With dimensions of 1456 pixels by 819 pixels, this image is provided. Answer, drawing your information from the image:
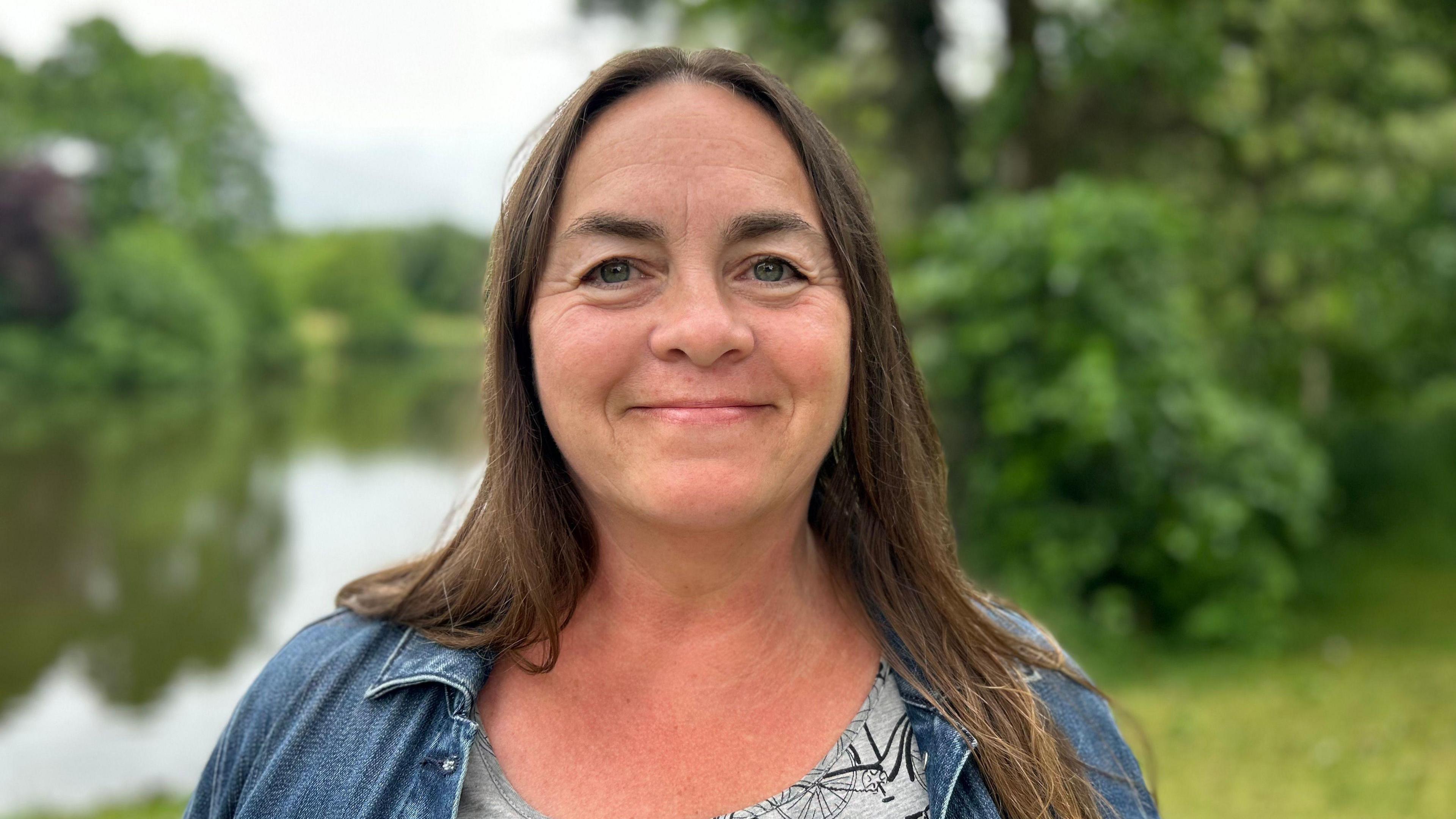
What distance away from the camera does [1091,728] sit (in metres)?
1.60

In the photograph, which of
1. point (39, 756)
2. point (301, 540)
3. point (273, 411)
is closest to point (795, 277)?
point (39, 756)

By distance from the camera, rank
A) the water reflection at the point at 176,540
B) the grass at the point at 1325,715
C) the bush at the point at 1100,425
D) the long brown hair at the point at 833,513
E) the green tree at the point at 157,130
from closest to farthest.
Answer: the long brown hair at the point at 833,513
the grass at the point at 1325,715
the bush at the point at 1100,425
the water reflection at the point at 176,540
the green tree at the point at 157,130

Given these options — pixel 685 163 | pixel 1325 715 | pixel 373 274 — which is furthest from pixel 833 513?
pixel 373 274

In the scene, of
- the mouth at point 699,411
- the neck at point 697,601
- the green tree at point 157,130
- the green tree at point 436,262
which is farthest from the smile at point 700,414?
the green tree at point 157,130

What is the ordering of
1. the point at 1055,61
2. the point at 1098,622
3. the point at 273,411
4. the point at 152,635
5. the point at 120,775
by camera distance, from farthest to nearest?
the point at 273,411, the point at 152,635, the point at 1055,61, the point at 1098,622, the point at 120,775

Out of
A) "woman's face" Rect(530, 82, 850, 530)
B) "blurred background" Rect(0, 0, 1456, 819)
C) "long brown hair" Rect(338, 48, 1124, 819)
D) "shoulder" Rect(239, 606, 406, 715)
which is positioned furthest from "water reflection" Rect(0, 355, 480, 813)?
"woman's face" Rect(530, 82, 850, 530)

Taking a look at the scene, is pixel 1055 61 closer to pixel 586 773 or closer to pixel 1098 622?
pixel 1098 622

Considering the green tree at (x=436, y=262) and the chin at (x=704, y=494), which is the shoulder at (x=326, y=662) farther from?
the green tree at (x=436, y=262)

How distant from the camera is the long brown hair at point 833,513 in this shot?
1.49 m

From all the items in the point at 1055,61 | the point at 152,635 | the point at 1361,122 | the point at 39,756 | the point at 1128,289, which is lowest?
the point at 39,756

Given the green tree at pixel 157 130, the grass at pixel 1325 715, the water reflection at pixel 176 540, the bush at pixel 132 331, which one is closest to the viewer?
the grass at pixel 1325 715

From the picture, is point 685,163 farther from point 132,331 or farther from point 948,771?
point 132,331

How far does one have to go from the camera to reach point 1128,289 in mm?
6199

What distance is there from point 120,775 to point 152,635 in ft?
6.19
